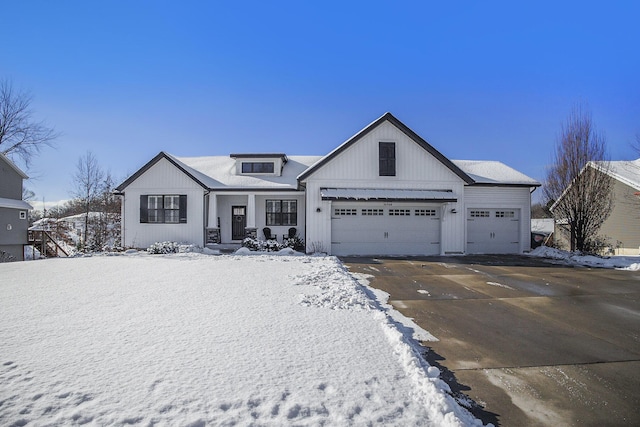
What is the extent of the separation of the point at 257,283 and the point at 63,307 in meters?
3.65

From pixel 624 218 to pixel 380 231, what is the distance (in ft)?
53.6

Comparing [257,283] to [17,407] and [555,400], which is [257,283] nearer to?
[17,407]

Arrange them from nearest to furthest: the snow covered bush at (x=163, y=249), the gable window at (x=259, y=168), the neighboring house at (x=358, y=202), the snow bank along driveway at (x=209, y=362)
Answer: the snow bank along driveway at (x=209, y=362) → the snow covered bush at (x=163, y=249) → the neighboring house at (x=358, y=202) → the gable window at (x=259, y=168)

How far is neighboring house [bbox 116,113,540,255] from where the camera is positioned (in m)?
15.6

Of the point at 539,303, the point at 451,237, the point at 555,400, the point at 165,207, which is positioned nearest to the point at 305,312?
the point at 555,400

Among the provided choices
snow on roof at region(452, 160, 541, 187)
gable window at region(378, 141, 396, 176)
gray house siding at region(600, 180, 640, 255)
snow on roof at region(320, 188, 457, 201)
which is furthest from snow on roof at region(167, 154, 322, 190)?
gray house siding at region(600, 180, 640, 255)

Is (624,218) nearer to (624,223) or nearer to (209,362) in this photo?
(624,223)

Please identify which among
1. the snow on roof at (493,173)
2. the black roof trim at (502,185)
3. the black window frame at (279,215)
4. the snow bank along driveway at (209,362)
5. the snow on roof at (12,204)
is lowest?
the snow bank along driveway at (209,362)

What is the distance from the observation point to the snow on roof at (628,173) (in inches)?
744

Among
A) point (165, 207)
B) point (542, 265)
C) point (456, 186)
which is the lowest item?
point (542, 265)

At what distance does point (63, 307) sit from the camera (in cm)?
550

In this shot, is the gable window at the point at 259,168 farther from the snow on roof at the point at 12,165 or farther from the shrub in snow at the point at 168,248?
the snow on roof at the point at 12,165

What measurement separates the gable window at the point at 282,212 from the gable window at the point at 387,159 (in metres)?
5.81

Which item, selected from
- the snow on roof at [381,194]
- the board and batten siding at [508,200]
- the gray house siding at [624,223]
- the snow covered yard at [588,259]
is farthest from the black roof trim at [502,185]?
the gray house siding at [624,223]
